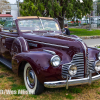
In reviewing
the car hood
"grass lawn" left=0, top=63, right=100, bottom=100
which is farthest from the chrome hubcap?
the car hood

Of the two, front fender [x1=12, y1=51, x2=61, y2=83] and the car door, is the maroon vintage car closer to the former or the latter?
front fender [x1=12, y1=51, x2=61, y2=83]

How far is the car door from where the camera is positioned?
16.4ft

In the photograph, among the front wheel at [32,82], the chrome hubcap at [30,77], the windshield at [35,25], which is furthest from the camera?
the windshield at [35,25]

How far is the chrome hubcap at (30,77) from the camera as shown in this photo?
3.55 m

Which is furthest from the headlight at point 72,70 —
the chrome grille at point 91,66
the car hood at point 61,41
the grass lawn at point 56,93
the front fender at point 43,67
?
the grass lawn at point 56,93

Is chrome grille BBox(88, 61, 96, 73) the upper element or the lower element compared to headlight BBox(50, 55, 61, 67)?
lower

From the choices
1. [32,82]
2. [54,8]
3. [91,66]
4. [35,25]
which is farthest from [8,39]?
[54,8]

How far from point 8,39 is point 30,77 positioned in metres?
2.01

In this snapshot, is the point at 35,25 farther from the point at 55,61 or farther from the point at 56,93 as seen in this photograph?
the point at 56,93

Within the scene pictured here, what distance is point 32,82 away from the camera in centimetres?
362

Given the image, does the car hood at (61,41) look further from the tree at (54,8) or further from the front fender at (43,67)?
the tree at (54,8)

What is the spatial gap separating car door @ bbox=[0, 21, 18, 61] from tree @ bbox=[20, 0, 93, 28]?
9028 mm

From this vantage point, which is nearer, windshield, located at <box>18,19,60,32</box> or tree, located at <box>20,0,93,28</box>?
windshield, located at <box>18,19,60,32</box>

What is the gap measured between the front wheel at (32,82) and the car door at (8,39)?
155cm
